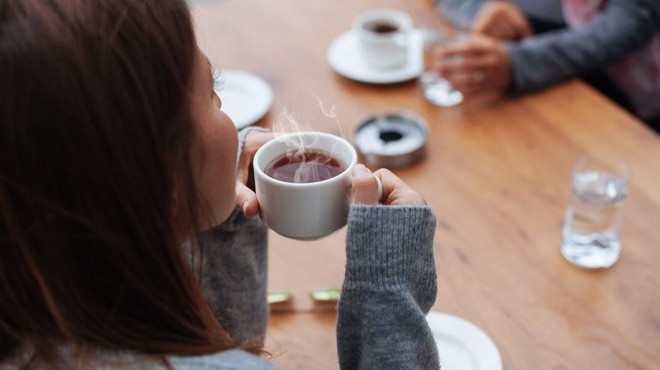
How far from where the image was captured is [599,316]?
1.01 metres

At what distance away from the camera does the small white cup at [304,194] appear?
0.86 m

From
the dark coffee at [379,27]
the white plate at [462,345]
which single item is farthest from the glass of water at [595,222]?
the dark coffee at [379,27]

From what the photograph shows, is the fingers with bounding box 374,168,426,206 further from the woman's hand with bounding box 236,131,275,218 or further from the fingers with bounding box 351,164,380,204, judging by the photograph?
the woman's hand with bounding box 236,131,275,218

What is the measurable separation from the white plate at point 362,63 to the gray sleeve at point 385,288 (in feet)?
2.36

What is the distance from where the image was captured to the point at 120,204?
2.12 feet

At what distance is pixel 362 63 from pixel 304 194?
2.54 feet

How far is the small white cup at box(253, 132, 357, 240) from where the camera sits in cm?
86

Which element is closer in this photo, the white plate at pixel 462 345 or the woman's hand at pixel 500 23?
the white plate at pixel 462 345

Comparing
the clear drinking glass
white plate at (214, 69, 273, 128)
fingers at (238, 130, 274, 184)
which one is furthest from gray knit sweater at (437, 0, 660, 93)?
fingers at (238, 130, 274, 184)

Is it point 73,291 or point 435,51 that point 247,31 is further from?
point 73,291

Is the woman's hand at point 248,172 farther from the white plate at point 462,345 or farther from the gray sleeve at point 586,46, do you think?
the gray sleeve at point 586,46

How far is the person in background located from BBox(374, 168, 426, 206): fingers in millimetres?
607

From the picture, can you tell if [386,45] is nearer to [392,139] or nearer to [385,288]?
[392,139]

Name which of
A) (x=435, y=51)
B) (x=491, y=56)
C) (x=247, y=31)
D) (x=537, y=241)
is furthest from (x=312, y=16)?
(x=537, y=241)
